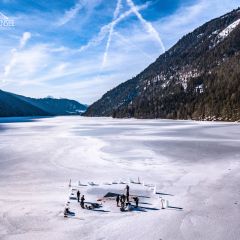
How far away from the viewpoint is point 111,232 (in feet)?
83.5

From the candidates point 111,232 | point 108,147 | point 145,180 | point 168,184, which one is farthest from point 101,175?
point 108,147

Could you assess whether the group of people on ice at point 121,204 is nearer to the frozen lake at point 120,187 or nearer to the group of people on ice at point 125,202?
the group of people on ice at point 125,202

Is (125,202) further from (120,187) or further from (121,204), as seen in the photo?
(120,187)

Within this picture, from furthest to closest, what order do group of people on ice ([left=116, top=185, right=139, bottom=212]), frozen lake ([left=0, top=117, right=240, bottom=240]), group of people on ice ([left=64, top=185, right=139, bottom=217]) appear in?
group of people on ice ([left=116, top=185, right=139, bottom=212]) → group of people on ice ([left=64, top=185, right=139, bottom=217]) → frozen lake ([left=0, top=117, right=240, bottom=240])

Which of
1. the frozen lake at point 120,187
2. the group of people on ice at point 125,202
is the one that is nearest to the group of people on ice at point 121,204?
the group of people on ice at point 125,202

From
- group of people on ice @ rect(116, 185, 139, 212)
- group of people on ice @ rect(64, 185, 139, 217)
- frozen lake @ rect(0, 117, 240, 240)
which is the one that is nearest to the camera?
frozen lake @ rect(0, 117, 240, 240)

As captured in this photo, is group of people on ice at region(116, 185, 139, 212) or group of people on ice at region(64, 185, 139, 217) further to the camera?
group of people on ice at region(116, 185, 139, 212)

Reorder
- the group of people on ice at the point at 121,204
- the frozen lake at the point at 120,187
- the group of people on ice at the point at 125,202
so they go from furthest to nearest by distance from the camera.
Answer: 1. the group of people on ice at the point at 125,202
2. the group of people on ice at the point at 121,204
3. the frozen lake at the point at 120,187

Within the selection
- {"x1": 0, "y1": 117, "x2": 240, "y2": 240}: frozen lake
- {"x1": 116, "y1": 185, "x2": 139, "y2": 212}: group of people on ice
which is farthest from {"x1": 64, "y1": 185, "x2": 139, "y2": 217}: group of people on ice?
{"x1": 0, "y1": 117, "x2": 240, "y2": 240}: frozen lake

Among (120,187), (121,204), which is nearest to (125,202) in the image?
(121,204)

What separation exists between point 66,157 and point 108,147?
14.4 m

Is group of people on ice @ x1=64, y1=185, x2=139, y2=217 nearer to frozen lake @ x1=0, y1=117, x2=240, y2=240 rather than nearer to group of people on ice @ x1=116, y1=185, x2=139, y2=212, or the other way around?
group of people on ice @ x1=116, y1=185, x2=139, y2=212

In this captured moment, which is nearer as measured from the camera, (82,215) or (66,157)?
(82,215)

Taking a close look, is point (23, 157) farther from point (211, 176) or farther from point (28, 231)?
point (28, 231)
